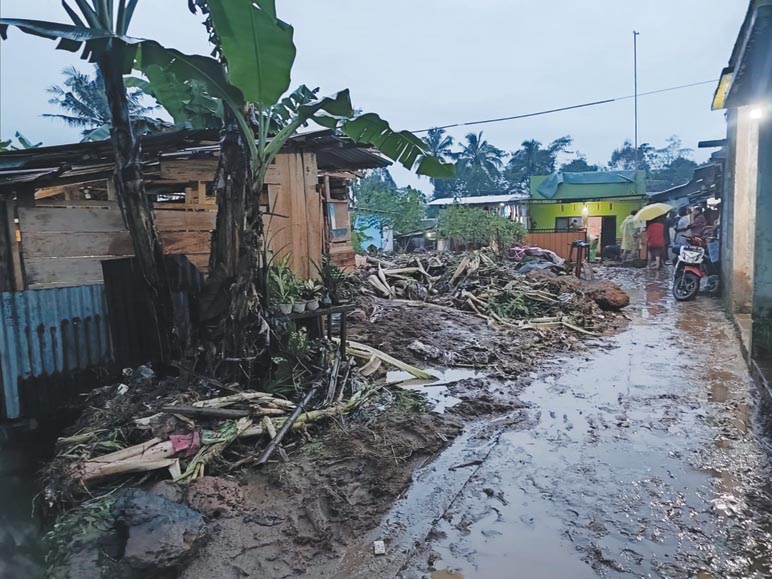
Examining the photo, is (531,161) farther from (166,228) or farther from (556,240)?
(166,228)

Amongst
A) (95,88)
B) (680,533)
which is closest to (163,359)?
(680,533)

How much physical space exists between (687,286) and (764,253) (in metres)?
6.10

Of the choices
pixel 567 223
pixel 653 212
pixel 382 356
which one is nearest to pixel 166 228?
pixel 382 356

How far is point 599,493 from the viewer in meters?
3.76

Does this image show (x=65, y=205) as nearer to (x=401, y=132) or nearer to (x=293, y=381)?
(x=293, y=381)

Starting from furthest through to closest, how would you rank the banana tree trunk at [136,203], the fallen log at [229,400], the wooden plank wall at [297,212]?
the wooden plank wall at [297,212], the banana tree trunk at [136,203], the fallen log at [229,400]

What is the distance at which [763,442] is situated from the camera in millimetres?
4434

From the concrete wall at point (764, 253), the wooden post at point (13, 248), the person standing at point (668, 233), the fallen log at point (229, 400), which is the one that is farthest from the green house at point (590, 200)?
the wooden post at point (13, 248)

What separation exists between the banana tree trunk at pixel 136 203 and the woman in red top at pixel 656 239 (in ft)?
58.5

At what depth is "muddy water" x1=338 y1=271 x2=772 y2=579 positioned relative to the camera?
3045 mm

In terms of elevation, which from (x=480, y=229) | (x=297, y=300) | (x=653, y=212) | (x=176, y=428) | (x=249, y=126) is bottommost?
(x=176, y=428)

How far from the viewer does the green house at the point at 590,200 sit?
26.3 m

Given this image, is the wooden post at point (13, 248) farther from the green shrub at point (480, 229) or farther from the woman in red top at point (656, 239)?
the woman in red top at point (656, 239)

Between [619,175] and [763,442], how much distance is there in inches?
980
